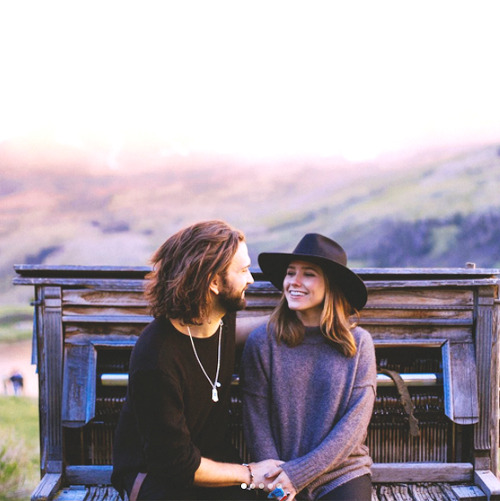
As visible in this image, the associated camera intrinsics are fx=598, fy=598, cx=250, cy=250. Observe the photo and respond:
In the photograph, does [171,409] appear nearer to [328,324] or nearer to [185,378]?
[185,378]

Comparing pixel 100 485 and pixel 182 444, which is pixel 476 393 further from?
pixel 100 485

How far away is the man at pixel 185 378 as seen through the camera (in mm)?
2395

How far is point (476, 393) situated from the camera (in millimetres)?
3326

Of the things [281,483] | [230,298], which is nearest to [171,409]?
[230,298]

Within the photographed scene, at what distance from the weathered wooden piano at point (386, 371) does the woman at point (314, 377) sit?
0.42m

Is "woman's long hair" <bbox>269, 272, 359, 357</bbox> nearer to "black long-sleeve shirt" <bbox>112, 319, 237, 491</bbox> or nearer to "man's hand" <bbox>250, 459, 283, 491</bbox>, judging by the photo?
"black long-sleeve shirt" <bbox>112, 319, 237, 491</bbox>

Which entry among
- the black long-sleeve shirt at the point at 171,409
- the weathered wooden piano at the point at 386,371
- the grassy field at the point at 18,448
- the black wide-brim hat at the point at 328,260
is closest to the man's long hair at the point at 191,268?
the black long-sleeve shirt at the point at 171,409

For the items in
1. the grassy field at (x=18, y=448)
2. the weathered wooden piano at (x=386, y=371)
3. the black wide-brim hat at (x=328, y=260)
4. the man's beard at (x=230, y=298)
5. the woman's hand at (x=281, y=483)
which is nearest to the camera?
the man's beard at (x=230, y=298)

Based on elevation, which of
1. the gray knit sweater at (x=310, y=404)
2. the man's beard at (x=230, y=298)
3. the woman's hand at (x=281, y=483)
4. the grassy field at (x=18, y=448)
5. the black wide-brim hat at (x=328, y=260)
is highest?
the black wide-brim hat at (x=328, y=260)

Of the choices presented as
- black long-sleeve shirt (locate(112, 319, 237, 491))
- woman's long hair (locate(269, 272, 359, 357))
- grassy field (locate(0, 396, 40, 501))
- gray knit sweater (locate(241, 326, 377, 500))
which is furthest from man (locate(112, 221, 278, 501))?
grassy field (locate(0, 396, 40, 501))

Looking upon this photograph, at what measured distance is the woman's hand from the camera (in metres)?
2.67

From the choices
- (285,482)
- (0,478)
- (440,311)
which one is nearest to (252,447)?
(285,482)

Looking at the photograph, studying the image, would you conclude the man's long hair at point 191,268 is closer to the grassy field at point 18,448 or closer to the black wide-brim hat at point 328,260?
the black wide-brim hat at point 328,260

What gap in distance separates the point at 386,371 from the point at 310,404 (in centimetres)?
63
